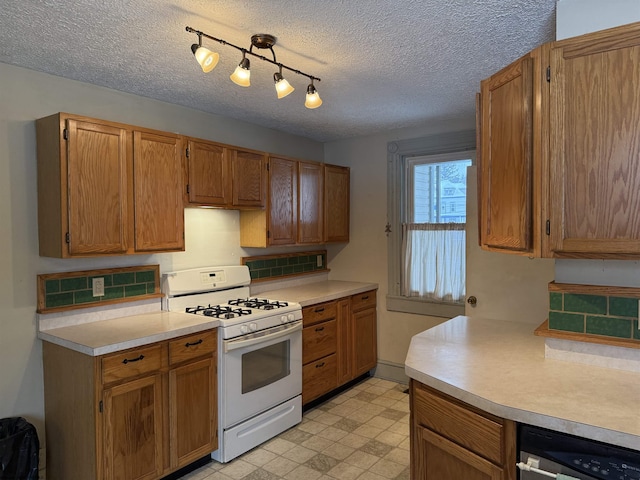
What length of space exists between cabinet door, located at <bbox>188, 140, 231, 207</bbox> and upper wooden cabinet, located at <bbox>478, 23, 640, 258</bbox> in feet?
6.72

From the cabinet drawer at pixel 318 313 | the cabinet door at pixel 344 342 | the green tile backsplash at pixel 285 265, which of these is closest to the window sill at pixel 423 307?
the cabinet door at pixel 344 342

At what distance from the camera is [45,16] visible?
1850mm

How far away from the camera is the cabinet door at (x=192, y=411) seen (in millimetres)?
2514

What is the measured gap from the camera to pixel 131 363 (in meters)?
2.29

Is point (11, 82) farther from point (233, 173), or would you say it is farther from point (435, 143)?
point (435, 143)

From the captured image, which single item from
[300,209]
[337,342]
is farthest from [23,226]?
[337,342]

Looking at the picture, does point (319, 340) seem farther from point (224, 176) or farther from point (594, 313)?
point (594, 313)

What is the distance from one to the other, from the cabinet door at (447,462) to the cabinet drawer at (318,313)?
1.70 metres

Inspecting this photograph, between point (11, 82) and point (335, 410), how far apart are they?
3.20 m

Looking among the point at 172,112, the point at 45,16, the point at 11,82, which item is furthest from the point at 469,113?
the point at 11,82

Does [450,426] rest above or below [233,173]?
below

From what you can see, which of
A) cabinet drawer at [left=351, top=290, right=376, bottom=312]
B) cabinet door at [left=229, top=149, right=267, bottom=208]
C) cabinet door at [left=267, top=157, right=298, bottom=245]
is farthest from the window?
cabinet door at [left=229, top=149, right=267, bottom=208]

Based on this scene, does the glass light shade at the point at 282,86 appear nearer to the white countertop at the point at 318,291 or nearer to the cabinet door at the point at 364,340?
the white countertop at the point at 318,291

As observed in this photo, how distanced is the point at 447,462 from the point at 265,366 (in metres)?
1.61
